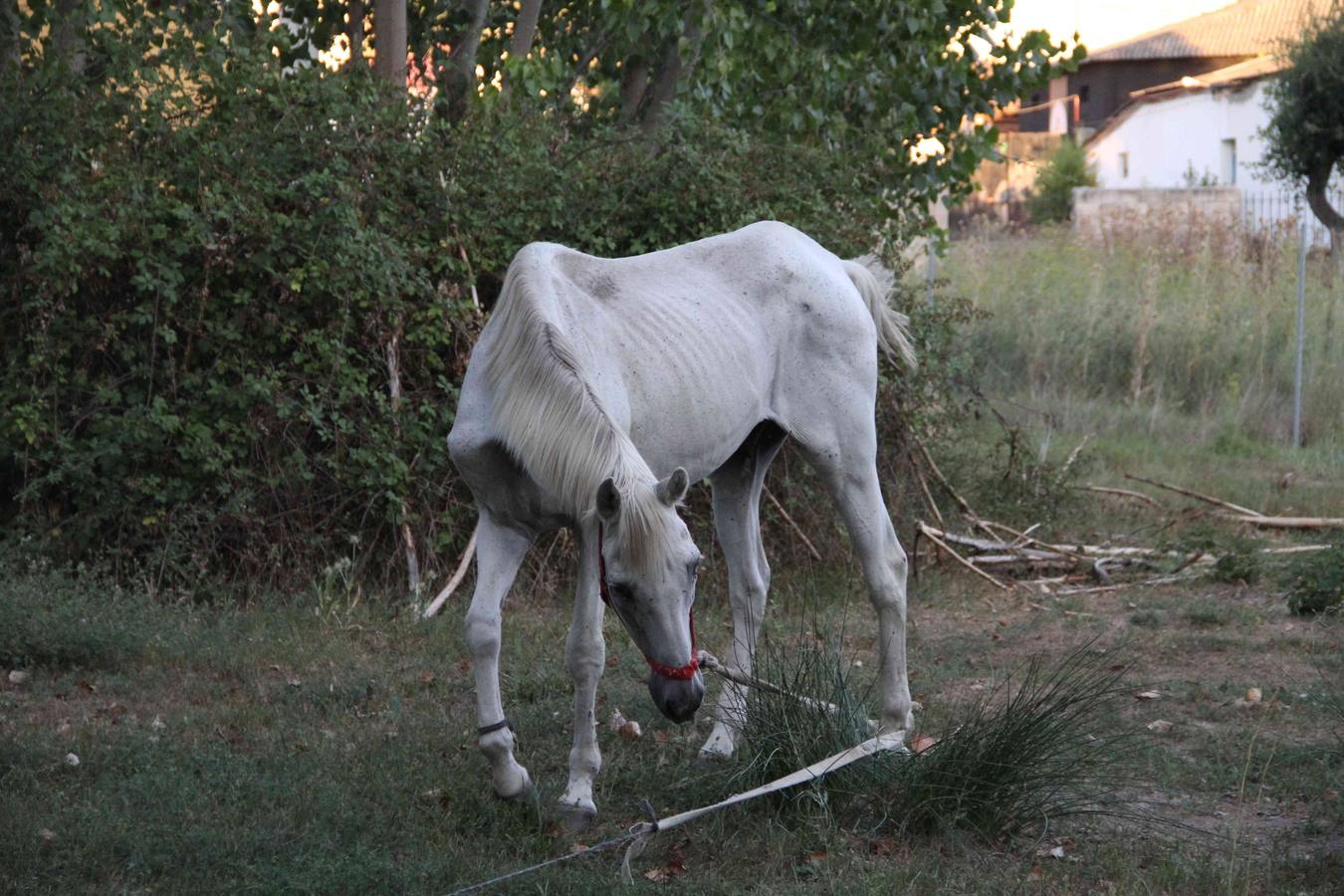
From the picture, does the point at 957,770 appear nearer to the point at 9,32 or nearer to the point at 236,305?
the point at 236,305

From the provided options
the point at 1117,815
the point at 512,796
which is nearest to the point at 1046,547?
the point at 1117,815

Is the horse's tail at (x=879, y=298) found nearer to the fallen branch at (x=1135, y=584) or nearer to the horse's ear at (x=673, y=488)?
the horse's ear at (x=673, y=488)

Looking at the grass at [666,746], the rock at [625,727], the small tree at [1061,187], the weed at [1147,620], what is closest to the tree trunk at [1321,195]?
the small tree at [1061,187]

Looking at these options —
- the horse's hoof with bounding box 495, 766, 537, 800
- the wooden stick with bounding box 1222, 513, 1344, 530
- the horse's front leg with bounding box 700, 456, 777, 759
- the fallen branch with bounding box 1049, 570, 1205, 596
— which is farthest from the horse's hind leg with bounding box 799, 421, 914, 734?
the wooden stick with bounding box 1222, 513, 1344, 530

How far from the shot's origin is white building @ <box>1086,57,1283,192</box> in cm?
3641

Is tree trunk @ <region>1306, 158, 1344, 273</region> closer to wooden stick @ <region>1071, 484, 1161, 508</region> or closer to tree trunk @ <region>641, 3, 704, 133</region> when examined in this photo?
wooden stick @ <region>1071, 484, 1161, 508</region>

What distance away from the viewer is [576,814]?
4.32 meters

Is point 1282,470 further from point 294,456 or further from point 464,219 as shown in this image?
point 294,456

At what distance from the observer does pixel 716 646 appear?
6.54 m

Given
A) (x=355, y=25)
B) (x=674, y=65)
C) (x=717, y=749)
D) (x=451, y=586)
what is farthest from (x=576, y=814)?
(x=674, y=65)

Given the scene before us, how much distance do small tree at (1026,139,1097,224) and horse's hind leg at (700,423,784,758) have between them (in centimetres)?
3144

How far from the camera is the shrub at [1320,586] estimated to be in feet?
23.7

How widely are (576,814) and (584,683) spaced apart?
40 centimetres

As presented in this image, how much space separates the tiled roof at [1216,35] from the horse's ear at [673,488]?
54.2 m
